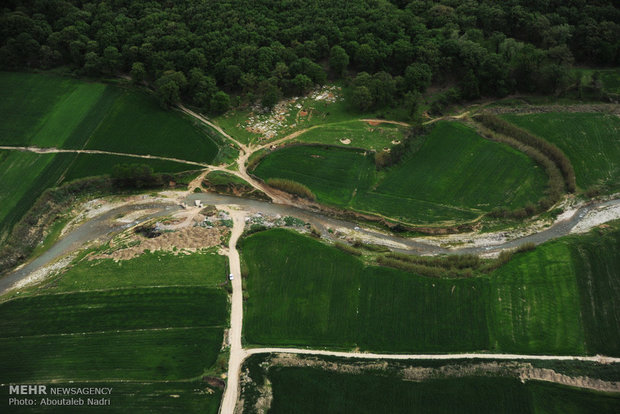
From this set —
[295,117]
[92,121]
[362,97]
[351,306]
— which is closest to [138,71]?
[92,121]

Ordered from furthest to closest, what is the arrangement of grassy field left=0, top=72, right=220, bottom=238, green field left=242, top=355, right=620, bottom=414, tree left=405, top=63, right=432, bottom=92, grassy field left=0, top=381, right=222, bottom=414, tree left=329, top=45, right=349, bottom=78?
1. tree left=329, top=45, right=349, bottom=78
2. tree left=405, top=63, right=432, bottom=92
3. grassy field left=0, top=72, right=220, bottom=238
4. grassy field left=0, top=381, right=222, bottom=414
5. green field left=242, top=355, right=620, bottom=414

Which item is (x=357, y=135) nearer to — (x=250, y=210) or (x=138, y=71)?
(x=250, y=210)

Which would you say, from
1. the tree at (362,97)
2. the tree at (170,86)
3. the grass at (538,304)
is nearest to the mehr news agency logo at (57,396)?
the grass at (538,304)

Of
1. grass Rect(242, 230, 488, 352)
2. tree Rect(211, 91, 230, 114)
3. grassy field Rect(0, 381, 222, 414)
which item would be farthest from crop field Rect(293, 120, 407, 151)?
grassy field Rect(0, 381, 222, 414)

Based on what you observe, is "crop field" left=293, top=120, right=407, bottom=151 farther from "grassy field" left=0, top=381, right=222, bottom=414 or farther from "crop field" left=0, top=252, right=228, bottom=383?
"grassy field" left=0, top=381, right=222, bottom=414

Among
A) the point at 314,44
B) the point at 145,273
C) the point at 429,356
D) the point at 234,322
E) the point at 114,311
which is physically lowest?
the point at 429,356

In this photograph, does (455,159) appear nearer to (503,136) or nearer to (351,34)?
(503,136)

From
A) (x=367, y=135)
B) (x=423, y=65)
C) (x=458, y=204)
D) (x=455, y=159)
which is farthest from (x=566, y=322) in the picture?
(x=423, y=65)

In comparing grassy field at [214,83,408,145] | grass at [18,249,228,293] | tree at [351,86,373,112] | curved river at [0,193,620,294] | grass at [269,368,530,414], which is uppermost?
tree at [351,86,373,112]

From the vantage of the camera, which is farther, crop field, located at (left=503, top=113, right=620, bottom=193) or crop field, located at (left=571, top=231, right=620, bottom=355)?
crop field, located at (left=503, top=113, right=620, bottom=193)
